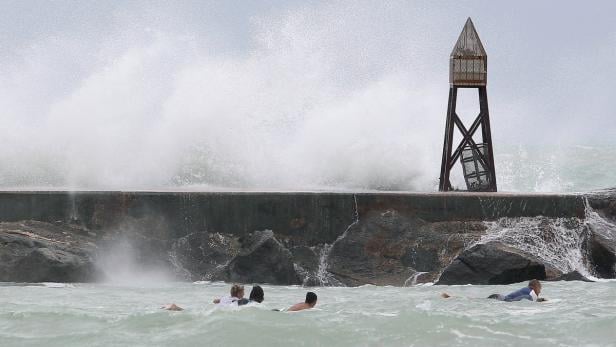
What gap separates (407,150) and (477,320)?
1045 cm

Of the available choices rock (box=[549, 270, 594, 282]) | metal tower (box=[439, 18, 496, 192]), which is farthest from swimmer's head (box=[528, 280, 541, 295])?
metal tower (box=[439, 18, 496, 192])

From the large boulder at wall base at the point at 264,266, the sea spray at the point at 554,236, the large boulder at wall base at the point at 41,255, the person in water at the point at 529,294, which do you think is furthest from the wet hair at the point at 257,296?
the sea spray at the point at 554,236

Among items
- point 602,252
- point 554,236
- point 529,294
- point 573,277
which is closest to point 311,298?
point 529,294

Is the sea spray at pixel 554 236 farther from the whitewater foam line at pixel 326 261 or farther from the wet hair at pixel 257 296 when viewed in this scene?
the wet hair at pixel 257 296

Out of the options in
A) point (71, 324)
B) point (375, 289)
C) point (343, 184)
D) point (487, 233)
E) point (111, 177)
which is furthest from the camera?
point (343, 184)

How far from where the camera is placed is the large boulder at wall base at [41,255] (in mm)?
14297

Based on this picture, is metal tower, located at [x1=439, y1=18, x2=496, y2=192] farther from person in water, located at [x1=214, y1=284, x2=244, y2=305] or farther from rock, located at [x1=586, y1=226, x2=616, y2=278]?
person in water, located at [x1=214, y1=284, x2=244, y2=305]

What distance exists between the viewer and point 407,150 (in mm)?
21422

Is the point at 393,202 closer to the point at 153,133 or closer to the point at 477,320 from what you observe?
the point at 477,320

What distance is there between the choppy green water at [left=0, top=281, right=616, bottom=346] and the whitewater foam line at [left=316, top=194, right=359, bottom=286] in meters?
1.37

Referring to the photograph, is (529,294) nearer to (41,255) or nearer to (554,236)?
(554,236)

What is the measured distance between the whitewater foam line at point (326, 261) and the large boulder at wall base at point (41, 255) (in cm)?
278

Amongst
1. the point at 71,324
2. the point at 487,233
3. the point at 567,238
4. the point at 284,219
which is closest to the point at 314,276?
the point at 284,219

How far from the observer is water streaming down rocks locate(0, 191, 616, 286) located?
1483 cm
